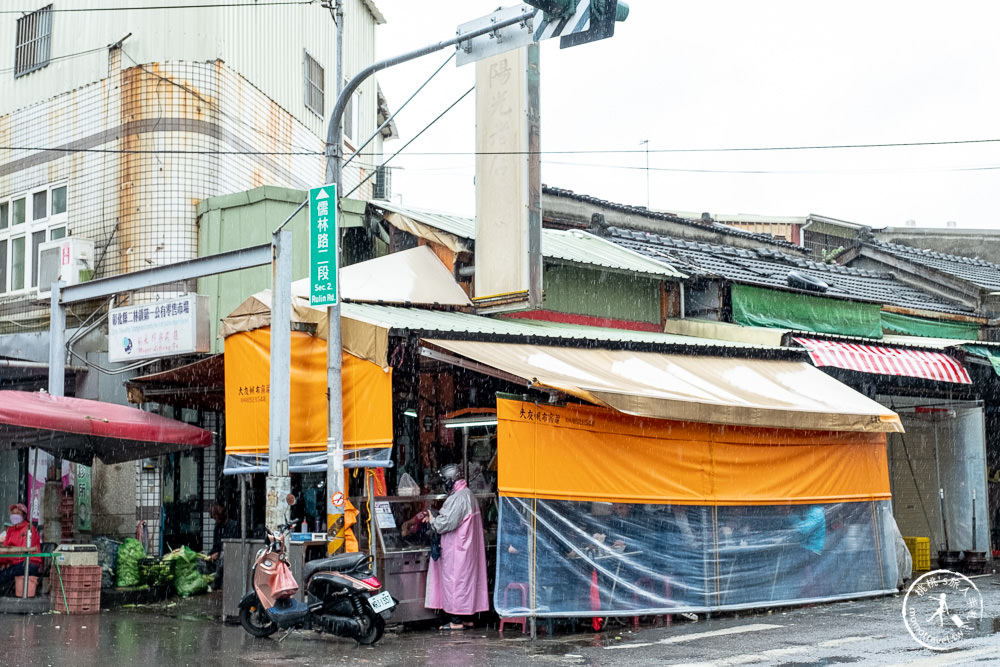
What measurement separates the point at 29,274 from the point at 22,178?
1.91 meters

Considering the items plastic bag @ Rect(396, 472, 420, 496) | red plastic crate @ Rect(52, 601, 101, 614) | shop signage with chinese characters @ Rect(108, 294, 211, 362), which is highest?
shop signage with chinese characters @ Rect(108, 294, 211, 362)

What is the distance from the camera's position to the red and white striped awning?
1706cm

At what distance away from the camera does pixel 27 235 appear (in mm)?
20594

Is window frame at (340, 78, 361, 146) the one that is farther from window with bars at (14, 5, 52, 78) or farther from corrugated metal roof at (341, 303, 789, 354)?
corrugated metal roof at (341, 303, 789, 354)

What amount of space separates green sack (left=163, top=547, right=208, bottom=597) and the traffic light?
1035cm

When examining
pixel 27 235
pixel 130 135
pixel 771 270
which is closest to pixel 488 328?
pixel 130 135

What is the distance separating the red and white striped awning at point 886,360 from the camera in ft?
56.0

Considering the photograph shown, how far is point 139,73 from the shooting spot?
19016mm

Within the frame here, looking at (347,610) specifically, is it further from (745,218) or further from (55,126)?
(745,218)

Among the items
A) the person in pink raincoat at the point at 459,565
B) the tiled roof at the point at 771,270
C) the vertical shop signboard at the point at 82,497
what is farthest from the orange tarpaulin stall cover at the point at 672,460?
the vertical shop signboard at the point at 82,497

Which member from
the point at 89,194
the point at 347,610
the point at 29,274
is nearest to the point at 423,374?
the point at 347,610

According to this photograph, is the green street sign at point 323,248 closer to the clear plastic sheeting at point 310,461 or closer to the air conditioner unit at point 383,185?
the clear plastic sheeting at point 310,461

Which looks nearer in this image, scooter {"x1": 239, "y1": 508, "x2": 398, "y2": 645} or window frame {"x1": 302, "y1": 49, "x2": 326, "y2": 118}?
scooter {"x1": 239, "y1": 508, "x2": 398, "y2": 645}

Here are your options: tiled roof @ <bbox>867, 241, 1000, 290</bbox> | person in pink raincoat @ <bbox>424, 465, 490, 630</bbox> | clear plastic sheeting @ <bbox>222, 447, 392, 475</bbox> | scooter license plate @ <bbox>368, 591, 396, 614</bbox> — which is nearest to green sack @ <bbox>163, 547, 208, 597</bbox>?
clear plastic sheeting @ <bbox>222, 447, 392, 475</bbox>
